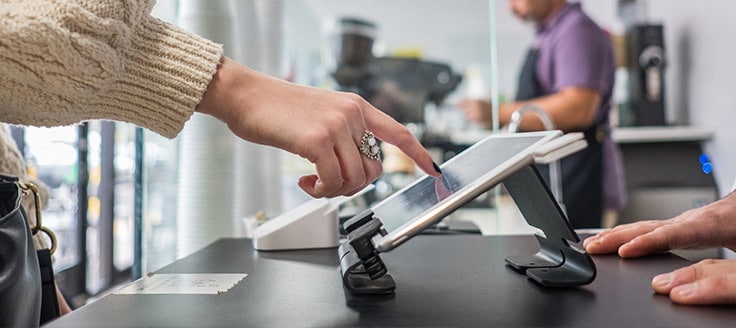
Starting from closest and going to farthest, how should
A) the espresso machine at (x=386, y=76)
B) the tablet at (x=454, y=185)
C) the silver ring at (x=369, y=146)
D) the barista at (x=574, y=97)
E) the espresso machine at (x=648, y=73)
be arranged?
the tablet at (x=454, y=185)
the silver ring at (x=369, y=146)
the barista at (x=574, y=97)
the espresso machine at (x=386, y=76)
the espresso machine at (x=648, y=73)

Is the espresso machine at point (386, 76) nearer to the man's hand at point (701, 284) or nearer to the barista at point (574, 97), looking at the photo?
the barista at point (574, 97)

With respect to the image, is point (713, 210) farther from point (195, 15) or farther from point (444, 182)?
point (195, 15)

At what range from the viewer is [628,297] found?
489mm

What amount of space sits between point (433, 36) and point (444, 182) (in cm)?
244

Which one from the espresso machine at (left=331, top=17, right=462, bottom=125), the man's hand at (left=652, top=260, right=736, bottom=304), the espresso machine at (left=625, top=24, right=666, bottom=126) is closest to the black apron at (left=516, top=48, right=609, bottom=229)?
the espresso machine at (left=331, top=17, right=462, bottom=125)

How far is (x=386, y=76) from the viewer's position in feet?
8.21

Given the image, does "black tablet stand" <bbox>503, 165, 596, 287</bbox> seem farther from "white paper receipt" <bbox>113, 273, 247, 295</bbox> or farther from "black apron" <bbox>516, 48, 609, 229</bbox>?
"black apron" <bbox>516, 48, 609, 229</bbox>

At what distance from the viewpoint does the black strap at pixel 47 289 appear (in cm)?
66

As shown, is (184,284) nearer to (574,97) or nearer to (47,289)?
(47,289)

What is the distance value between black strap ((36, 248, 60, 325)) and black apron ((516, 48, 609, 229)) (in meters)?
1.76

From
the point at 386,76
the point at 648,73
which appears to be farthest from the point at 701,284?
the point at 648,73

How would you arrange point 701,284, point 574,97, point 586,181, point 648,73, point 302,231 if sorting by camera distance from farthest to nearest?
1. point 648,73
2. point 586,181
3. point 574,97
4. point 302,231
5. point 701,284

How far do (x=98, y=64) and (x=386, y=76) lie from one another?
200cm

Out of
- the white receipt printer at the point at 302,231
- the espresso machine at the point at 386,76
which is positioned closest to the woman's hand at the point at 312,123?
the white receipt printer at the point at 302,231
